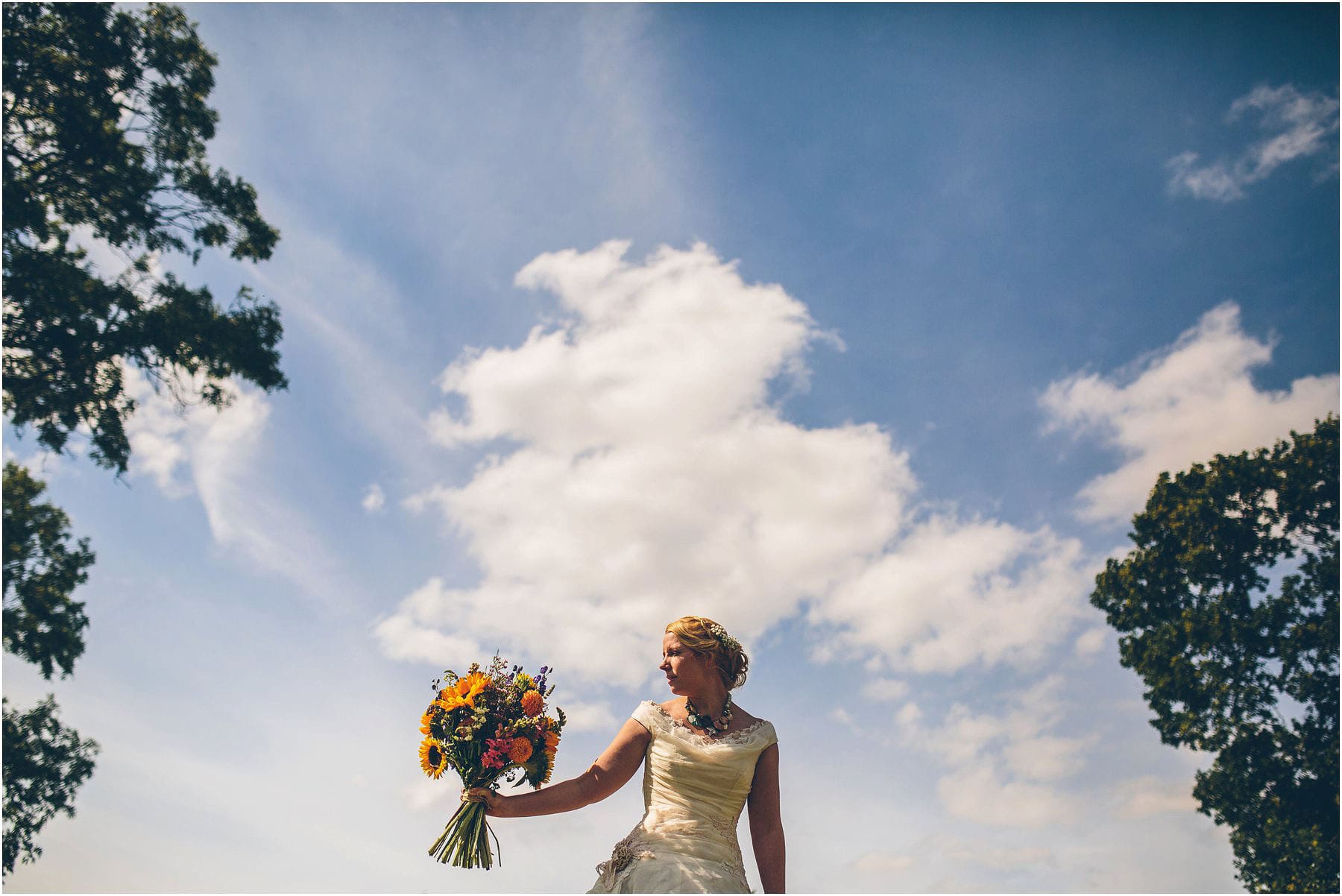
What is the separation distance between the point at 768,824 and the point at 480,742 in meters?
1.93

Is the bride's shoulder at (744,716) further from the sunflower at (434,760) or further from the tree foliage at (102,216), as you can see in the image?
the tree foliage at (102,216)

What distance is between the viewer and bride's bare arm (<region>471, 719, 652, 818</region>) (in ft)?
14.9

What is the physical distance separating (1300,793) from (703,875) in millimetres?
17102

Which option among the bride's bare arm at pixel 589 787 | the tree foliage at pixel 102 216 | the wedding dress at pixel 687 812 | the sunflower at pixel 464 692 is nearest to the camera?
the wedding dress at pixel 687 812

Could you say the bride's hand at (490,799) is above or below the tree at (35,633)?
below

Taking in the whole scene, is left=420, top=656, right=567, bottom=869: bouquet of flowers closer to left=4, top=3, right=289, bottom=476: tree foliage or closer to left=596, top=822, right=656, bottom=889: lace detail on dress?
left=596, top=822, right=656, bottom=889: lace detail on dress

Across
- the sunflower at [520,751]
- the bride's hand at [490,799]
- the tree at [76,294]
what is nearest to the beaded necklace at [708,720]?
the sunflower at [520,751]

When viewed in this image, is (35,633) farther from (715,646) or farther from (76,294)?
(715,646)

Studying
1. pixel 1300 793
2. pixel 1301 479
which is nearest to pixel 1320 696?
pixel 1300 793

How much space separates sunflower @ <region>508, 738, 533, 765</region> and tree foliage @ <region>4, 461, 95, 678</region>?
33.2ft

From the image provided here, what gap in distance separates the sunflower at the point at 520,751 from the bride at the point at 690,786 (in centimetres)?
21

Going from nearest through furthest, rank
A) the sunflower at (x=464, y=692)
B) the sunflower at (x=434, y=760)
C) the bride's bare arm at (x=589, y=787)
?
the bride's bare arm at (x=589, y=787), the sunflower at (x=434, y=760), the sunflower at (x=464, y=692)

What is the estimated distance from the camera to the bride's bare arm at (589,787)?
4.53 meters

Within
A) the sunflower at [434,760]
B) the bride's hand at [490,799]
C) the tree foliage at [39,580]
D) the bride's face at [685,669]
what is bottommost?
the bride's hand at [490,799]
